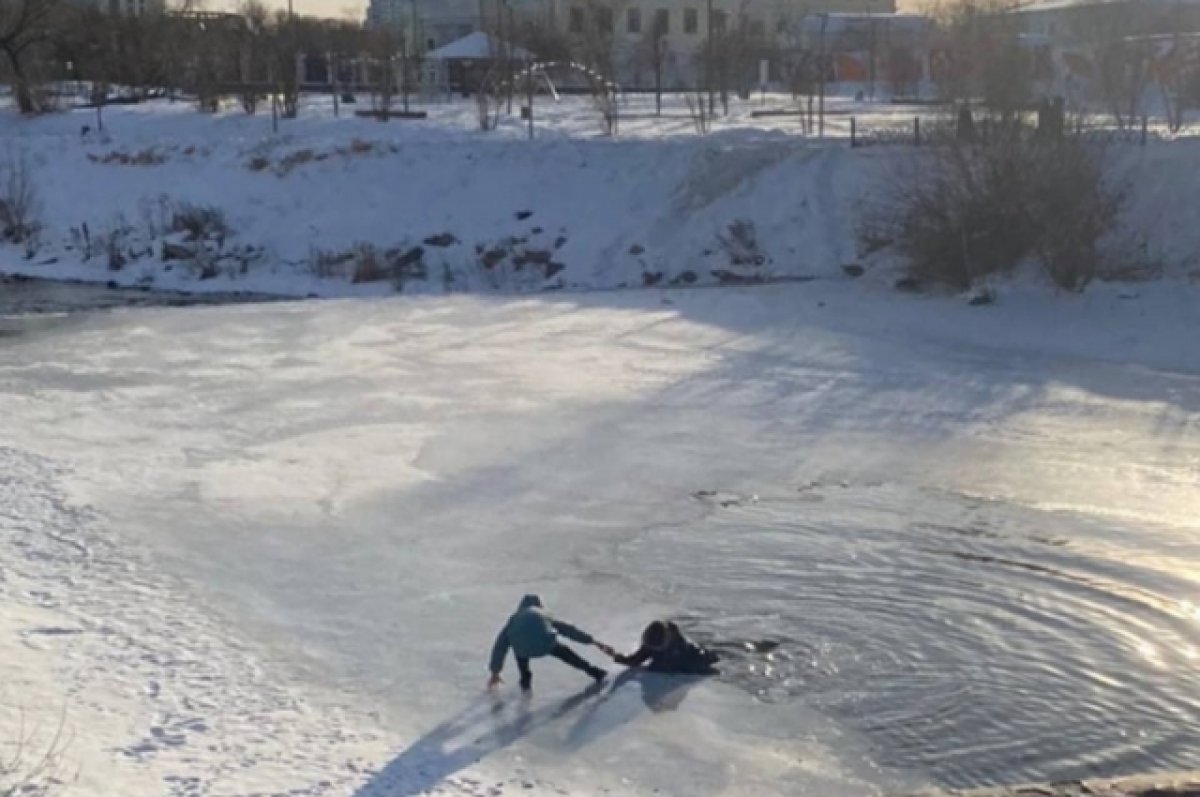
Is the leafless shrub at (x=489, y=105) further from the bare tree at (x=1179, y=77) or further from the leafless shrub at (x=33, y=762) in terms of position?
the leafless shrub at (x=33, y=762)

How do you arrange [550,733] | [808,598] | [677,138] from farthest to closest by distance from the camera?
[677,138], [808,598], [550,733]

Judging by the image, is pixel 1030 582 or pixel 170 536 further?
pixel 170 536

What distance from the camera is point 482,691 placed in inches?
435

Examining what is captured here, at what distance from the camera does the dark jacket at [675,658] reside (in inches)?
442

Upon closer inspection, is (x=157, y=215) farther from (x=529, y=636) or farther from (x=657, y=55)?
(x=529, y=636)

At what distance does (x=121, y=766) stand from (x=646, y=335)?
18.4 meters

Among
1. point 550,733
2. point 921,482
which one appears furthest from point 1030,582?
point 550,733

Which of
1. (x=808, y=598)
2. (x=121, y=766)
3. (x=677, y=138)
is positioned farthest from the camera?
(x=677, y=138)

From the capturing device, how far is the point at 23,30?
62.0m

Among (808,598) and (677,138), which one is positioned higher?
(677,138)

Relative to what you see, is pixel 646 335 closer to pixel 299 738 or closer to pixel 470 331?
Result: pixel 470 331

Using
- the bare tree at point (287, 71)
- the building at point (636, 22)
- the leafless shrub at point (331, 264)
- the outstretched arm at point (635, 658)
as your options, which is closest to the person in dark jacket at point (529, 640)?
the outstretched arm at point (635, 658)

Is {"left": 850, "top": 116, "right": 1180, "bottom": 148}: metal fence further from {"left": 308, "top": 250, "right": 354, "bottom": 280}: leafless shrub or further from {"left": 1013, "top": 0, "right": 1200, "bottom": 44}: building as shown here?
{"left": 308, "top": 250, "right": 354, "bottom": 280}: leafless shrub

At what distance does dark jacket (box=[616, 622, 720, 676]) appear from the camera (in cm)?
1123
